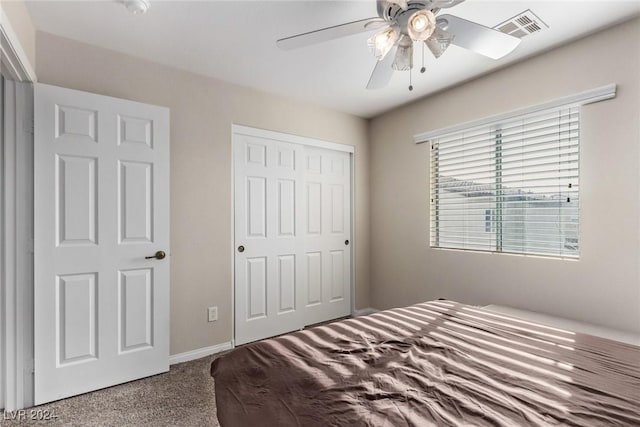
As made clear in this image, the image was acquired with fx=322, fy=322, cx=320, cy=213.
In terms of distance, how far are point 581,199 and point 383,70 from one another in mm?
1659

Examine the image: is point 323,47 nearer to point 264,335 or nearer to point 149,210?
point 149,210

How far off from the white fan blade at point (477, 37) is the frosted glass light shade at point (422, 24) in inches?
4.9

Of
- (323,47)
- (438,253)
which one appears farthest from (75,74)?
(438,253)

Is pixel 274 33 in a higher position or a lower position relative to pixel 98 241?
higher

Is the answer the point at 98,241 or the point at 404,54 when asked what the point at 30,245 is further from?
the point at 404,54

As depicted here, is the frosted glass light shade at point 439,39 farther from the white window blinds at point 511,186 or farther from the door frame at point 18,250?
the door frame at point 18,250

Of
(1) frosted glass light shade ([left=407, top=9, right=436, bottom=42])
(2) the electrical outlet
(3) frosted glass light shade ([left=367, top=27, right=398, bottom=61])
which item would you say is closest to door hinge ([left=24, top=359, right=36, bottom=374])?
(2) the electrical outlet

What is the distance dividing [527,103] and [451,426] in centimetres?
248

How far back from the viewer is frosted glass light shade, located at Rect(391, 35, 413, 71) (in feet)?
5.41

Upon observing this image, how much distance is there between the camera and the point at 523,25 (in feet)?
6.70

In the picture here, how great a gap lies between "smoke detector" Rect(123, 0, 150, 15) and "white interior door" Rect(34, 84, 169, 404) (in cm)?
68

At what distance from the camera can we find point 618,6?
1884mm

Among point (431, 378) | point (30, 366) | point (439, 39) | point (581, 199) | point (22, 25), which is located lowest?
point (30, 366)

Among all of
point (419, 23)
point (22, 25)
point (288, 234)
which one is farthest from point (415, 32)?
point (288, 234)
